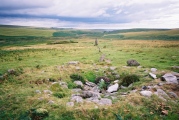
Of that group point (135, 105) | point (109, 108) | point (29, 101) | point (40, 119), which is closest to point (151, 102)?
point (135, 105)

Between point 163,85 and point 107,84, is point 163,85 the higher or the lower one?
the higher one

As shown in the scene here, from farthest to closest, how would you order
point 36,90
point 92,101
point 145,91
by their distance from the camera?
point 36,90 < point 145,91 < point 92,101

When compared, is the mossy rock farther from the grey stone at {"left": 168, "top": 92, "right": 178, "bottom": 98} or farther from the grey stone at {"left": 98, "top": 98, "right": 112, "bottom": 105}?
the grey stone at {"left": 98, "top": 98, "right": 112, "bottom": 105}

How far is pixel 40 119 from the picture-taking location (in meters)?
8.00

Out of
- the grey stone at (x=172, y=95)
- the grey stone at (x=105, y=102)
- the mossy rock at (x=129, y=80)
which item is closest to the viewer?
the grey stone at (x=105, y=102)

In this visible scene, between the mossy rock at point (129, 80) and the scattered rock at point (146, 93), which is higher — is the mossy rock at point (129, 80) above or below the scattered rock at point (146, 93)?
below

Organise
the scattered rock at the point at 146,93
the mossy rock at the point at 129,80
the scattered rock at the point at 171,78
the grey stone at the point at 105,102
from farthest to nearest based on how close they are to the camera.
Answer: the mossy rock at the point at 129,80
the scattered rock at the point at 171,78
the scattered rock at the point at 146,93
the grey stone at the point at 105,102

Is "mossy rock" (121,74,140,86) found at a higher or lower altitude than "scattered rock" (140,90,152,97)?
lower

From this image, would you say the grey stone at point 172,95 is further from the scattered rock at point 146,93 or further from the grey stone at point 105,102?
the grey stone at point 105,102

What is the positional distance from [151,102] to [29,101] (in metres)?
7.15

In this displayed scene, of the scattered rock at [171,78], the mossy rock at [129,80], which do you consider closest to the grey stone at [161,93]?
the scattered rock at [171,78]

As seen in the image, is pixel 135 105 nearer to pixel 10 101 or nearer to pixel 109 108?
pixel 109 108

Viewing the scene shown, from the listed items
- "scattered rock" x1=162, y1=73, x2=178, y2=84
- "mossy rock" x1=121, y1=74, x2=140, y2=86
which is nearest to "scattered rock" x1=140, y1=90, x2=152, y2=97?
"scattered rock" x1=162, y1=73, x2=178, y2=84

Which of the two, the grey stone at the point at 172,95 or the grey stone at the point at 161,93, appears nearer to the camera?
the grey stone at the point at 161,93
